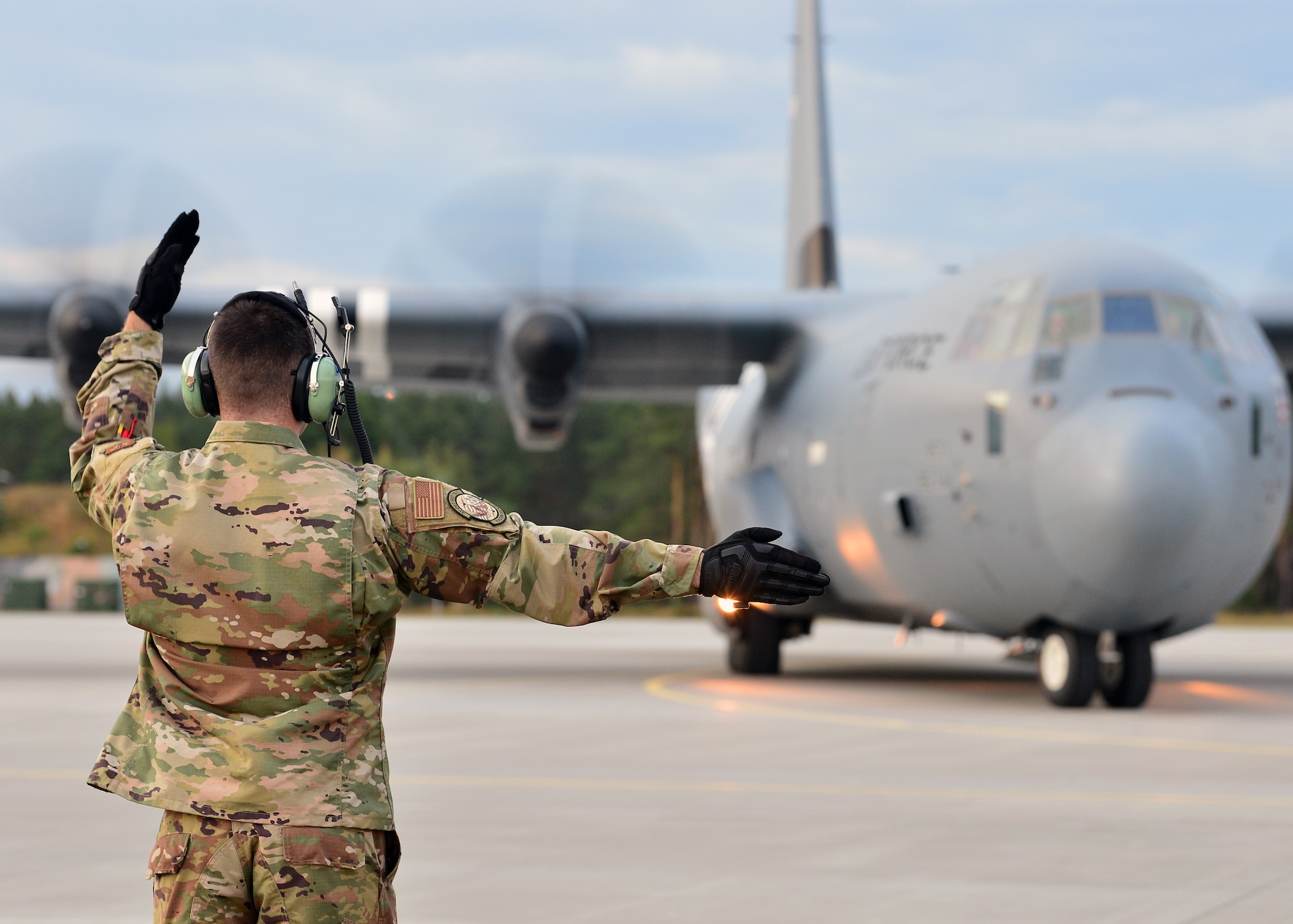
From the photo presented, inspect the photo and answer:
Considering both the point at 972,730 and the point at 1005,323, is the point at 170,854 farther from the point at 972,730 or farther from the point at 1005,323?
the point at 1005,323

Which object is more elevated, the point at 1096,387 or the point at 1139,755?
the point at 1096,387

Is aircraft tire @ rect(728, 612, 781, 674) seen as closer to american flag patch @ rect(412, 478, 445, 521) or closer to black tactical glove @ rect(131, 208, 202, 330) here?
black tactical glove @ rect(131, 208, 202, 330)

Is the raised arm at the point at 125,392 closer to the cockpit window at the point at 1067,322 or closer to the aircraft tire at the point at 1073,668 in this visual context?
the cockpit window at the point at 1067,322

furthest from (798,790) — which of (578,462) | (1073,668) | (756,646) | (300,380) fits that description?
(578,462)

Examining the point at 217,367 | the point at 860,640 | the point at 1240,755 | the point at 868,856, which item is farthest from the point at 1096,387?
the point at 860,640

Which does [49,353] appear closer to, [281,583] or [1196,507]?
[1196,507]

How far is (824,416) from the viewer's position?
626 inches

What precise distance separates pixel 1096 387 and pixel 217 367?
10224mm

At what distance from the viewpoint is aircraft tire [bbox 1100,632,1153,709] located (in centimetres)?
1321

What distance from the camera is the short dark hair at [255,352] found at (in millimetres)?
3082

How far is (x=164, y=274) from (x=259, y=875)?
1222 millimetres

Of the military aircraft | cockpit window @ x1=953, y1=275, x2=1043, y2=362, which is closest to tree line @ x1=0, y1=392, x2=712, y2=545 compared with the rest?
the military aircraft

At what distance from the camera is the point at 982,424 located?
43.3ft

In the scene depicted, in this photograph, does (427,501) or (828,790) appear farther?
(828,790)
